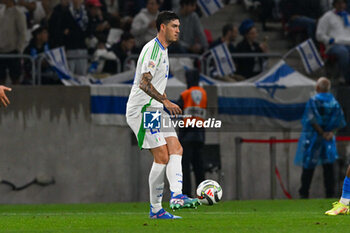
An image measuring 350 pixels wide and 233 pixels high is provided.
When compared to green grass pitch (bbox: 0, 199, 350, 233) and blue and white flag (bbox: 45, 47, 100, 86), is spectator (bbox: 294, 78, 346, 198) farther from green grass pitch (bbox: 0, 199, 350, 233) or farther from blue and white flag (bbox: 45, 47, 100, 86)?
green grass pitch (bbox: 0, 199, 350, 233)

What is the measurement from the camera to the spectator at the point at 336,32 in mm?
20078

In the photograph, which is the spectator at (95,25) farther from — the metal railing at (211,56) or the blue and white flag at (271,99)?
the blue and white flag at (271,99)

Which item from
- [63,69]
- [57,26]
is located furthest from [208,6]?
[63,69]

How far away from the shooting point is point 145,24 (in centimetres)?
1992

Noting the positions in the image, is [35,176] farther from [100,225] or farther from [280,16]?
[100,225]

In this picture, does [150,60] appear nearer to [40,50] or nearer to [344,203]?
[344,203]

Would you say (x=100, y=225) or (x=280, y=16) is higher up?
(x=280, y=16)

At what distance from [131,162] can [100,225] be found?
8.61m

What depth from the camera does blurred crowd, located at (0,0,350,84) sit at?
19297 mm

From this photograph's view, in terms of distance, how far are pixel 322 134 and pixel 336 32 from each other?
2.90 metres

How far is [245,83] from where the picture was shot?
19.5 m

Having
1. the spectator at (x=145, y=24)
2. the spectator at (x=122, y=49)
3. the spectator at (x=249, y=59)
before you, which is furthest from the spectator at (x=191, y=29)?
the spectator at (x=122, y=49)

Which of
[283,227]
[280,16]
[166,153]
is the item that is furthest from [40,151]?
[283,227]

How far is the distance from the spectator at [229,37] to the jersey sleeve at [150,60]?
9128 millimetres
